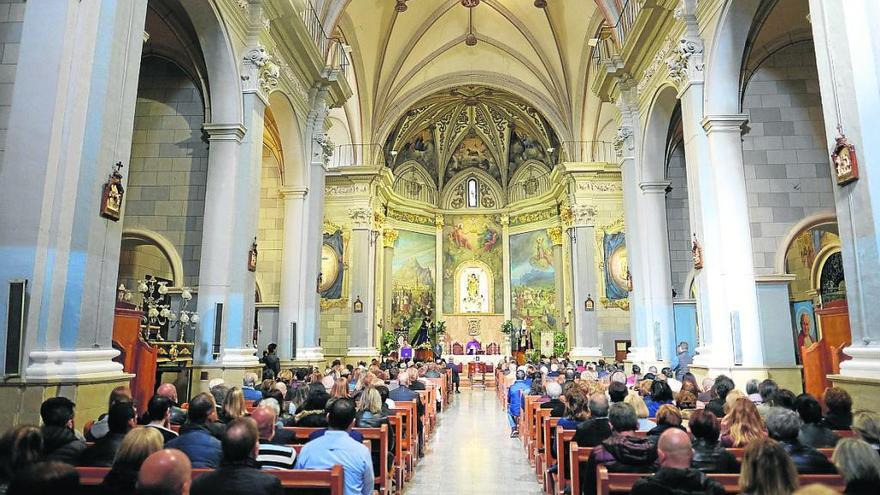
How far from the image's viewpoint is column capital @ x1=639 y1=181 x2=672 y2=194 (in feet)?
39.4

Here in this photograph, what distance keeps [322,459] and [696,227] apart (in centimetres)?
750

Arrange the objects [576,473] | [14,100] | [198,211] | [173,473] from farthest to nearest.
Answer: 1. [198,211]
2. [14,100]
3. [576,473]
4. [173,473]

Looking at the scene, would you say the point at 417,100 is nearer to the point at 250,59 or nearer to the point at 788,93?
the point at 250,59

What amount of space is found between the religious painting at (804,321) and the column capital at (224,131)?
10657 millimetres

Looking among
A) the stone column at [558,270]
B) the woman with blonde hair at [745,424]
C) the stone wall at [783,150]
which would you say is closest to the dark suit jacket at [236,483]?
the woman with blonde hair at [745,424]

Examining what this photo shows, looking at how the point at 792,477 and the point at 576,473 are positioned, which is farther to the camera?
the point at 576,473

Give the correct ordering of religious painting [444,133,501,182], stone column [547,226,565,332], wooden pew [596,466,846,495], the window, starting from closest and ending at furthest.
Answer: wooden pew [596,466,846,495] → stone column [547,226,565,332] → religious painting [444,133,501,182] → the window

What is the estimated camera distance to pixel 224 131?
9.46 m

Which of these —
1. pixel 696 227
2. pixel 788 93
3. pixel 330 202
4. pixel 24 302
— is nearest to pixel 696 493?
pixel 24 302

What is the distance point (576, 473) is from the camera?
4246 mm

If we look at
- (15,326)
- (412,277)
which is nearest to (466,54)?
(412,277)

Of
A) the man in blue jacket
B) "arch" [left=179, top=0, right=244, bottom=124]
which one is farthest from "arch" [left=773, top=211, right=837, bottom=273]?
"arch" [left=179, top=0, right=244, bottom=124]

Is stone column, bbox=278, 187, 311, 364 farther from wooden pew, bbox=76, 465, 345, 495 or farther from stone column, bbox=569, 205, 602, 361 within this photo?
stone column, bbox=569, 205, 602, 361

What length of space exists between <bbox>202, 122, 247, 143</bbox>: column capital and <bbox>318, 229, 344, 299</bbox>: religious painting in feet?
35.7
